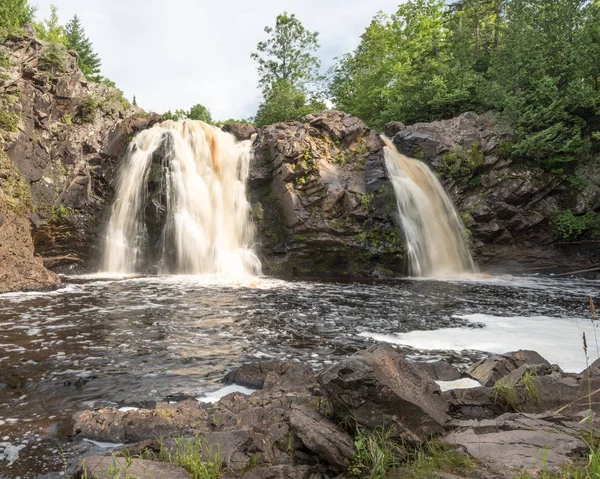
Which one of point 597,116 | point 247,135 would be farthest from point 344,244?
point 597,116

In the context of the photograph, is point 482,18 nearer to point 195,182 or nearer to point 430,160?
point 430,160

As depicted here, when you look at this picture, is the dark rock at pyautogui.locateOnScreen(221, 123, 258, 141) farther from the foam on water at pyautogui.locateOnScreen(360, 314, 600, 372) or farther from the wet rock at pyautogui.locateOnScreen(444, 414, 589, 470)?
the wet rock at pyautogui.locateOnScreen(444, 414, 589, 470)

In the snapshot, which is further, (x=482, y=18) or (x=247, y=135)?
(x=482, y=18)

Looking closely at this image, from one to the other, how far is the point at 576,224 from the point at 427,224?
797 centimetres

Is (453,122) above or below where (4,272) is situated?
above

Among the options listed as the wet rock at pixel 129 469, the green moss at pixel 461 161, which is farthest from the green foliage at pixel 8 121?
the green moss at pixel 461 161

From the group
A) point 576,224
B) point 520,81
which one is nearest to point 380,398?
point 576,224

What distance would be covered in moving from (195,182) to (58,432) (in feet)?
55.3

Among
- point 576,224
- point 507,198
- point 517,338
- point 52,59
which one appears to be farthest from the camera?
point 507,198

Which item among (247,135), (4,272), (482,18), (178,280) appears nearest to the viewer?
(4,272)

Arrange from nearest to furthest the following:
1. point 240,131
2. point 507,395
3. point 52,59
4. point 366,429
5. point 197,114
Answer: point 366,429 → point 507,395 → point 52,59 → point 240,131 → point 197,114

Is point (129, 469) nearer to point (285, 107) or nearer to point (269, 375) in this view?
point (269, 375)

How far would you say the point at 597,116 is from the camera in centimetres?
2131

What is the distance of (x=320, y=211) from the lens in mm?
19266
